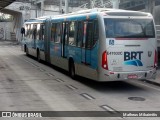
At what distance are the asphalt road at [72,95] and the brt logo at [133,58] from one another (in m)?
1.10

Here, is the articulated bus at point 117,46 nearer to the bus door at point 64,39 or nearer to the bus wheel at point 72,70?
the bus wheel at point 72,70

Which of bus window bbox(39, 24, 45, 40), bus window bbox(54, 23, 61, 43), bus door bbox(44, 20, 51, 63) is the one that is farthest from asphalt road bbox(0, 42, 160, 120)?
bus window bbox(39, 24, 45, 40)

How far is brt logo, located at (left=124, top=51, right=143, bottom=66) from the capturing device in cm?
1409

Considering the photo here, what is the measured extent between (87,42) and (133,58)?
218 cm

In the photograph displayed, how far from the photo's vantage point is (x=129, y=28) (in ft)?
47.2

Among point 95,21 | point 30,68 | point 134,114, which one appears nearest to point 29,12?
point 30,68

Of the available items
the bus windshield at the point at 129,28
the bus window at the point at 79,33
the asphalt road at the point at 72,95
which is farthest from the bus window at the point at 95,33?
the asphalt road at the point at 72,95

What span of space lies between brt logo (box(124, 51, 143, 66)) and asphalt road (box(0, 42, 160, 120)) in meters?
1.10

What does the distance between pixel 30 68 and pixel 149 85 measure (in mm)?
8641

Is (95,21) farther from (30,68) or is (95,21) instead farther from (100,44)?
(30,68)

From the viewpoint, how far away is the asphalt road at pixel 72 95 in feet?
37.0

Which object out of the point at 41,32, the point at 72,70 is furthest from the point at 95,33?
the point at 41,32

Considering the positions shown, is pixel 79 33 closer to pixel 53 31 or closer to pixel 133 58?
pixel 133 58

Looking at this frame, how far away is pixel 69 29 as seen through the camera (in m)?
18.3
